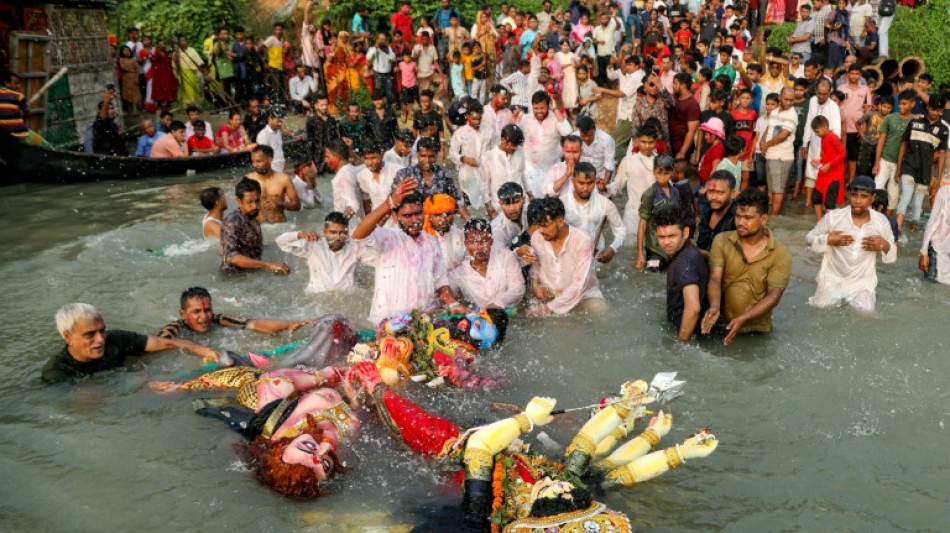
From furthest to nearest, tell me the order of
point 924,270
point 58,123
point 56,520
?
point 58,123, point 924,270, point 56,520

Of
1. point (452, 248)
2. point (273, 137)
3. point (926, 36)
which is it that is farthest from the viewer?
point (926, 36)

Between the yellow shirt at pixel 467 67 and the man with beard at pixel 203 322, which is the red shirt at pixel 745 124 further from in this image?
the yellow shirt at pixel 467 67

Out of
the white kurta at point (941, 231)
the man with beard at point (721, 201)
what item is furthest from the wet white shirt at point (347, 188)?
the white kurta at point (941, 231)

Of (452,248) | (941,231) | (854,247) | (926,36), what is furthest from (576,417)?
(926,36)

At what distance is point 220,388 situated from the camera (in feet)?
21.3

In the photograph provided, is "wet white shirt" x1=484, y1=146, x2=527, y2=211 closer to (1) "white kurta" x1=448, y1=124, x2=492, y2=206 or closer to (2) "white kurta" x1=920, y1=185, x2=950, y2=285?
(1) "white kurta" x1=448, y1=124, x2=492, y2=206

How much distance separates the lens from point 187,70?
19141 mm

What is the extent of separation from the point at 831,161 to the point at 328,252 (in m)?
6.18

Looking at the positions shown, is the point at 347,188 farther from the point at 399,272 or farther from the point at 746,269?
the point at 746,269

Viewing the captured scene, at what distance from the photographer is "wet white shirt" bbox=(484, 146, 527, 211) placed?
9789 millimetres

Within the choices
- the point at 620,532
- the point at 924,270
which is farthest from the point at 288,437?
the point at 924,270

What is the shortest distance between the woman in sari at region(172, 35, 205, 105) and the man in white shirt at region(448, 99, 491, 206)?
982 cm

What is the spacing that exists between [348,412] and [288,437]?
0.50 metres

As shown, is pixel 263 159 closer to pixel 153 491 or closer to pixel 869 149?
pixel 153 491
